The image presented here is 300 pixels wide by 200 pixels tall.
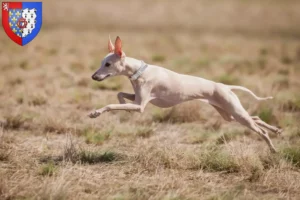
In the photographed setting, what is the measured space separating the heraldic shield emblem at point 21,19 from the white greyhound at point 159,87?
206cm

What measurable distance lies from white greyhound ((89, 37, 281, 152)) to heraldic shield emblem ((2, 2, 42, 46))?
2.06 metres

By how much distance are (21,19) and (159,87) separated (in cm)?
305

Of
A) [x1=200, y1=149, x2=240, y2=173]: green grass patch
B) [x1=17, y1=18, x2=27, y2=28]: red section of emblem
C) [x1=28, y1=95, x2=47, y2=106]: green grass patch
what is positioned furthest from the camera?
[x1=28, y1=95, x2=47, y2=106]: green grass patch

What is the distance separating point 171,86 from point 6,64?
10.7 metres

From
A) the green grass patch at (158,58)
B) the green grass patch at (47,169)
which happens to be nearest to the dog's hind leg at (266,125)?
the green grass patch at (47,169)

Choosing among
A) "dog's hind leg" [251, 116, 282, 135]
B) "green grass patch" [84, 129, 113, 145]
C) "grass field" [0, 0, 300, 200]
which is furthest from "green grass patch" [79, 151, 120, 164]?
"dog's hind leg" [251, 116, 282, 135]

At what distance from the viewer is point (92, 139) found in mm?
8930

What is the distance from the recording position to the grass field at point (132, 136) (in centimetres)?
671

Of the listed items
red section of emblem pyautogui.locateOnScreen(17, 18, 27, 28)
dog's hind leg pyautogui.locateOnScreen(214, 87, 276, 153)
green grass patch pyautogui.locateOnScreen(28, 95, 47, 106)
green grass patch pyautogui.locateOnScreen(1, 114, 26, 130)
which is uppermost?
red section of emblem pyautogui.locateOnScreen(17, 18, 27, 28)

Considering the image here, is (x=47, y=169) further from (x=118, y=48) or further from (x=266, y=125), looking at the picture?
(x=266, y=125)

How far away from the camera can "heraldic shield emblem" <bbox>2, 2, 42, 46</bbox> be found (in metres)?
9.02

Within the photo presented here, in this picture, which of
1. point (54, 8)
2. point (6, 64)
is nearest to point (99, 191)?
point (6, 64)

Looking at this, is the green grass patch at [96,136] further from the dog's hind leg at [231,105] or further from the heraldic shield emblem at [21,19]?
the dog's hind leg at [231,105]

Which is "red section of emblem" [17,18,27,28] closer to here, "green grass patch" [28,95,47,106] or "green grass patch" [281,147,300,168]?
"green grass patch" [28,95,47,106]
